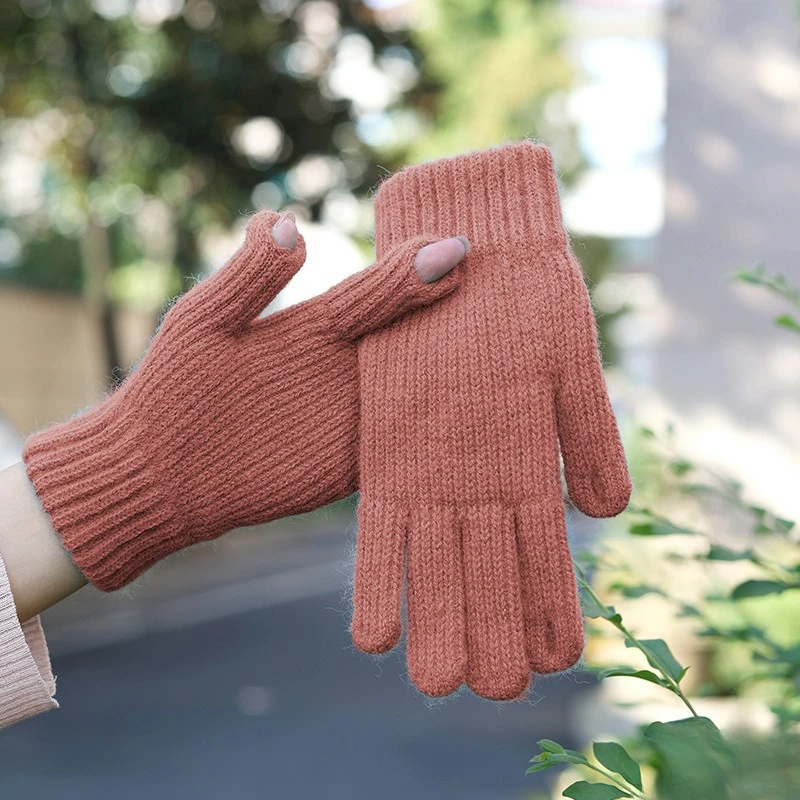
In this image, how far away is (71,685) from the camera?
18.7 ft

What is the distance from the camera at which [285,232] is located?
107 centimetres

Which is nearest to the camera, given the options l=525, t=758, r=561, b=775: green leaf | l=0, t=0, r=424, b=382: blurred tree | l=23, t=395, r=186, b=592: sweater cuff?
l=525, t=758, r=561, b=775: green leaf

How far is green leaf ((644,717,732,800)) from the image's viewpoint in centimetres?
68

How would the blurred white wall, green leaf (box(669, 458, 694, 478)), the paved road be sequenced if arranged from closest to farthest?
1. green leaf (box(669, 458, 694, 478))
2. the paved road
3. the blurred white wall

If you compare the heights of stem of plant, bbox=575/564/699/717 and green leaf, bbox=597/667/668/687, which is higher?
green leaf, bbox=597/667/668/687

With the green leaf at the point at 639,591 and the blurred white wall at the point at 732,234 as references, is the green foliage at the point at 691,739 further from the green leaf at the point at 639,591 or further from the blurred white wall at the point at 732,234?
the blurred white wall at the point at 732,234

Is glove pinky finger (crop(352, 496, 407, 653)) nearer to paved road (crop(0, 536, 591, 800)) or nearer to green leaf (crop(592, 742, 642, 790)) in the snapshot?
green leaf (crop(592, 742, 642, 790))

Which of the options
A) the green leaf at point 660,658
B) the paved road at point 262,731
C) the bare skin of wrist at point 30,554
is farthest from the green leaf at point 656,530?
the paved road at point 262,731

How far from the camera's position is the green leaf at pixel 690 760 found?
0.68 meters

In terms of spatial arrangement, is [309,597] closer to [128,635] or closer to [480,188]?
[128,635]

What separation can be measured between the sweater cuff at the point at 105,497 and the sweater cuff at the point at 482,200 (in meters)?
0.34

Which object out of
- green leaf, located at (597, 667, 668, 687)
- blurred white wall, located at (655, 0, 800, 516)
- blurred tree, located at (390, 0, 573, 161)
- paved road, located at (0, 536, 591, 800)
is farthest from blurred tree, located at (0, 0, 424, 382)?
green leaf, located at (597, 667, 668, 687)

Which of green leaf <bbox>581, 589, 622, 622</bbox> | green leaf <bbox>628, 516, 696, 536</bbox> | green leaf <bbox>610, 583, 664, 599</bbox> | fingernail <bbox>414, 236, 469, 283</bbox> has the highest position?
fingernail <bbox>414, 236, 469, 283</bbox>

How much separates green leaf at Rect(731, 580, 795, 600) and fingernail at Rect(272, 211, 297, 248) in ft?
1.97
